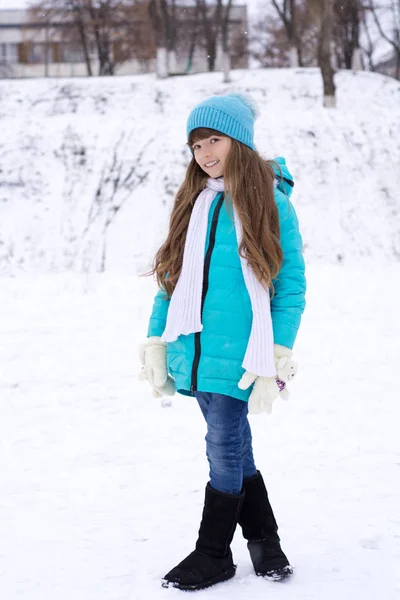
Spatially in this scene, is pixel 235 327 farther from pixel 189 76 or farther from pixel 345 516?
pixel 189 76

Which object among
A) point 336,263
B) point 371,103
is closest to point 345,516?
point 336,263

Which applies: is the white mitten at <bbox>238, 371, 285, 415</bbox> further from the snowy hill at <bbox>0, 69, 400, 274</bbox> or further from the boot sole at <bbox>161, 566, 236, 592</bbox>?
the snowy hill at <bbox>0, 69, 400, 274</bbox>

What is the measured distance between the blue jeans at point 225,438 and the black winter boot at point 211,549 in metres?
0.05

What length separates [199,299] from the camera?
9.18 feet

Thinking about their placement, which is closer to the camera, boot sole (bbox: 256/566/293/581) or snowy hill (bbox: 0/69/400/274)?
boot sole (bbox: 256/566/293/581)

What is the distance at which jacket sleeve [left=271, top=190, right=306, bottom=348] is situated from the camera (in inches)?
109

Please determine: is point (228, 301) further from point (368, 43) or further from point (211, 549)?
point (368, 43)

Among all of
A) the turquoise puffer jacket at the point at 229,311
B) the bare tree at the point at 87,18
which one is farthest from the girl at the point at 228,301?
the bare tree at the point at 87,18

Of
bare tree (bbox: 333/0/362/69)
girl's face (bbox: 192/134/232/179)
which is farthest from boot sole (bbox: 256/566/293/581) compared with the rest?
bare tree (bbox: 333/0/362/69)

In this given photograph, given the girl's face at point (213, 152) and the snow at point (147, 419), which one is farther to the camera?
the snow at point (147, 419)

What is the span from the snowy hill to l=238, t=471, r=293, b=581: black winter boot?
7.63 m

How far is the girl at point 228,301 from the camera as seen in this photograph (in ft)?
8.95

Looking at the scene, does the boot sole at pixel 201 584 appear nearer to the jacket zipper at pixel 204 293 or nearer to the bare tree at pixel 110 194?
the jacket zipper at pixel 204 293

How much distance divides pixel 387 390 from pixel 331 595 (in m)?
2.86
